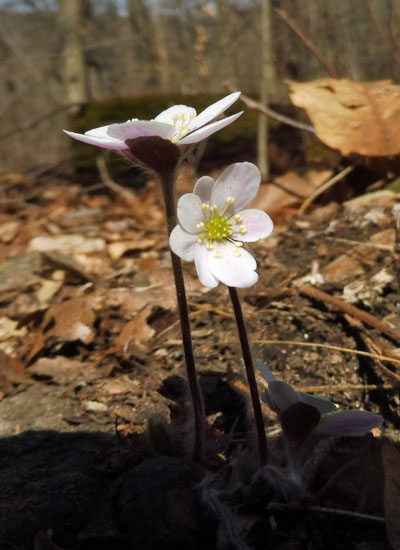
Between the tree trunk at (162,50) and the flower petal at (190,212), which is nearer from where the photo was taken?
the flower petal at (190,212)

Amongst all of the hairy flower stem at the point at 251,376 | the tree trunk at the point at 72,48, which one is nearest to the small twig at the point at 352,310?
the hairy flower stem at the point at 251,376

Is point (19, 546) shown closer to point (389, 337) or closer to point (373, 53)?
point (389, 337)

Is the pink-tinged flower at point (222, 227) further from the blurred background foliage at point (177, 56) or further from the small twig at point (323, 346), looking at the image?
the blurred background foliage at point (177, 56)

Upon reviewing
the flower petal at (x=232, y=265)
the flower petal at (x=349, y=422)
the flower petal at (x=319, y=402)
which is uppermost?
the flower petal at (x=232, y=265)

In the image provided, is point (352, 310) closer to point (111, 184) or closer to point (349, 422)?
point (349, 422)

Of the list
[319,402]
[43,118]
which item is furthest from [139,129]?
[43,118]

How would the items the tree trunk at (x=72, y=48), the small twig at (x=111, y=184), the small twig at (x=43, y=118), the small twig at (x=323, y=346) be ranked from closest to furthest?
the small twig at (x=323, y=346)
the small twig at (x=111, y=184)
the small twig at (x=43, y=118)
the tree trunk at (x=72, y=48)
